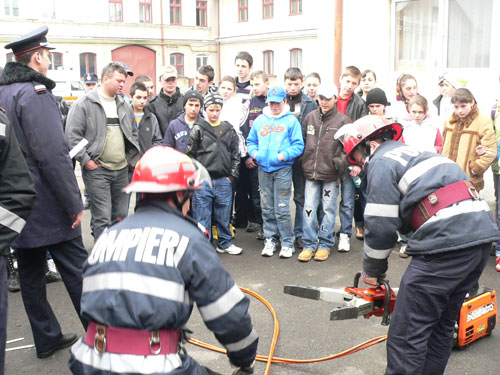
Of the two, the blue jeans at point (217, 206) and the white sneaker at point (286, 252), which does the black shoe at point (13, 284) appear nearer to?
the blue jeans at point (217, 206)

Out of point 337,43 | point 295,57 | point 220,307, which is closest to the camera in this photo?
point 220,307

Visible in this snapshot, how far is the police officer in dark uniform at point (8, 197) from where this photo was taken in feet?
10.4

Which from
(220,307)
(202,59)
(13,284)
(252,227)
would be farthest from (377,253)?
(202,59)

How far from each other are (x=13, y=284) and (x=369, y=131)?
163 inches

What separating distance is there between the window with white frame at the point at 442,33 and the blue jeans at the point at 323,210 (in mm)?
4833

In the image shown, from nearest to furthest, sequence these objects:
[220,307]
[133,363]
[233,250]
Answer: [133,363]
[220,307]
[233,250]

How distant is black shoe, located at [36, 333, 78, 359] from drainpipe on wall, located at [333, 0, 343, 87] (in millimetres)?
7965

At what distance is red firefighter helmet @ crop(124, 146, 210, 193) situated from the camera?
99.5 inches

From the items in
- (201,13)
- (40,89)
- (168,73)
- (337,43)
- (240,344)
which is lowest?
(240,344)

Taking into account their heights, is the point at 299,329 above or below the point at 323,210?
below

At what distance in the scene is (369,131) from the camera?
358 cm

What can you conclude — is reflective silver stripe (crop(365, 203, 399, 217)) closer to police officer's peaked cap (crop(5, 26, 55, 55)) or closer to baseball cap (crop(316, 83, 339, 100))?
police officer's peaked cap (crop(5, 26, 55, 55))

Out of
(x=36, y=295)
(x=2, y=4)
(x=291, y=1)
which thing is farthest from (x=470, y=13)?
(x=2, y=4)

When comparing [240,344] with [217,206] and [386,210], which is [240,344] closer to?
[386,210]
